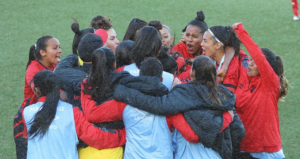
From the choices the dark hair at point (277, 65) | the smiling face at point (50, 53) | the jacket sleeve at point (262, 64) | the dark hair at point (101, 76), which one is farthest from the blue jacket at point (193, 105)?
the smiling face at point (50, 53)

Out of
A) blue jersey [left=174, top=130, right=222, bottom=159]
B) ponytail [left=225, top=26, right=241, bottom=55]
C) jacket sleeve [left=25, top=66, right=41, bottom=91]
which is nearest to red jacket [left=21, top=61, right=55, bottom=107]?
jacket sleeve [left=25, top=66, right=41, bottom=91]

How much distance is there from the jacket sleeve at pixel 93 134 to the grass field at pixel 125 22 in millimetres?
3594

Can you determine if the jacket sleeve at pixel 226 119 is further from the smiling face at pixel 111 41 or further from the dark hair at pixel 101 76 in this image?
the smiling face at pixel 111 41

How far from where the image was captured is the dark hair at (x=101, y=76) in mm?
3484

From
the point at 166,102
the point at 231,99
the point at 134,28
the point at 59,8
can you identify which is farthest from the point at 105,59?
the point at 59,8

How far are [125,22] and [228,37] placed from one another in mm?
8420

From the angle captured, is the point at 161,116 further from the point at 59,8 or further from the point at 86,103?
the point at 59,8

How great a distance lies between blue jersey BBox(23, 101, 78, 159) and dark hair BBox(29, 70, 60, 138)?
0.12 ft

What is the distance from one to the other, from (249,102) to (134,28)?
1875 millimetres

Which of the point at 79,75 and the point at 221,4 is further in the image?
the point at 221,4

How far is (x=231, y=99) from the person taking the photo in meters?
3.42

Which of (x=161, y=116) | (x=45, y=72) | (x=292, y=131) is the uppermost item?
(x=45, y=72)

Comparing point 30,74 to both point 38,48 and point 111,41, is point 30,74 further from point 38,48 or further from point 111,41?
point 111,41

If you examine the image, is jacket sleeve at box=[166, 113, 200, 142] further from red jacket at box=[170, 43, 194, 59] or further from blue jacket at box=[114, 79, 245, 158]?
red jacket at box=[170, 43, 194, 59]
